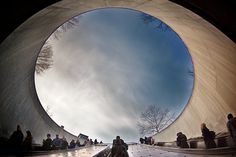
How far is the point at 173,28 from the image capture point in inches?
426

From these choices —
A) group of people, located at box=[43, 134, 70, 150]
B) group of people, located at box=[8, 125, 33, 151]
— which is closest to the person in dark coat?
group of people, located at box=[8, 125, 33, 151]

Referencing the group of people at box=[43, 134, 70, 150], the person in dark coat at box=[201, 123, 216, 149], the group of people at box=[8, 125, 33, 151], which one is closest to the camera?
the group of people at box=[8, 125, 33, 151]

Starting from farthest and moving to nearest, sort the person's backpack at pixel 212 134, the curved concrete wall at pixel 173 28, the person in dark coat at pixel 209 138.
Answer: the person's backpack at pixel 212 134 → the person in dark coat at pixel 209 138 → the curved concrete wall at pixel 173 28

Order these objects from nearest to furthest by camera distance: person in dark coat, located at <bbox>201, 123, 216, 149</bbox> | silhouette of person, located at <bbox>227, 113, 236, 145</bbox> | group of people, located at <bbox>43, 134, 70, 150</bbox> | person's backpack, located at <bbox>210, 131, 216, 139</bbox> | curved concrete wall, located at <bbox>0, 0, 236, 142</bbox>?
curved concrete wall, located at <bbox>0, 0, 236, 142</bbox> < silhouette of person, located at <bbox>227, 113, 236, 145</bbox> < person in dark coat, located at <bbox>201, 123, 216, 149</bbox> < person's backpack, located at <bbox>210, 131, 216, 139</bbox> < group of people, located at <bbox>43, 134, 70, 150</bbox>

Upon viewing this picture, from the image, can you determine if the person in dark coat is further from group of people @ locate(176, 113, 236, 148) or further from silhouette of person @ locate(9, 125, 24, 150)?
silhouette of person @ locate(9, 125, 24, 150)

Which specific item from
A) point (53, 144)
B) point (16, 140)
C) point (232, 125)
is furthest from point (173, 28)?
point (53, 144)

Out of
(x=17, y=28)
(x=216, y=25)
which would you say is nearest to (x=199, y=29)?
(x=216, y=25)

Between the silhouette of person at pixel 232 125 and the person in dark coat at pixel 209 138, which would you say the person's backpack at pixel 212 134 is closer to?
the person in dark coat at pixel 209 138

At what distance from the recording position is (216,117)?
11.8m

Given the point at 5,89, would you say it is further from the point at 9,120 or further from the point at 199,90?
the point at 199,90

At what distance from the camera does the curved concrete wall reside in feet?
25.1

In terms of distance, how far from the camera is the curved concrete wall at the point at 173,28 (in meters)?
7.64

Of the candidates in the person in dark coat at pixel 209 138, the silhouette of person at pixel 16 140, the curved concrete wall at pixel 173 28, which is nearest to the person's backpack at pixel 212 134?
the person in dark coat at pixel 209 138

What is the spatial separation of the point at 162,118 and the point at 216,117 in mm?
29468
